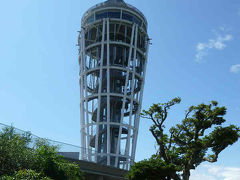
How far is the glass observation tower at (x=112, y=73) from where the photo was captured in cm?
5038

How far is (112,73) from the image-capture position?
177 ft

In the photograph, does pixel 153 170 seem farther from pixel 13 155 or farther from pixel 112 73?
pixel 112 73

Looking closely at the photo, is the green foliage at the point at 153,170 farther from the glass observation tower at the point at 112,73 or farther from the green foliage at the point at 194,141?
the glass observation tower at the point at 112,73

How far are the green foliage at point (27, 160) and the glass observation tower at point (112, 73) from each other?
2733 centimetres

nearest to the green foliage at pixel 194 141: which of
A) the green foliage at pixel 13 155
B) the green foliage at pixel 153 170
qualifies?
the green foliage at pixel 153 170

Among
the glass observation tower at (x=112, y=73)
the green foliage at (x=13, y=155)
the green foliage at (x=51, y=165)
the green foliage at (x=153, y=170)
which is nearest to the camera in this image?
the green foliage at (x=13, y=155)

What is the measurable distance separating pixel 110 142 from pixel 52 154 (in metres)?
31.6

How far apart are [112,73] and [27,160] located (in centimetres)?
3677

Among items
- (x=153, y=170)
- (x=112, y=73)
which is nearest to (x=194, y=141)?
(x=153, y=170)

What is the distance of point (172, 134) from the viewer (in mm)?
28875

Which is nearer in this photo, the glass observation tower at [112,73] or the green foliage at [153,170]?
the green foliage at [153,170]

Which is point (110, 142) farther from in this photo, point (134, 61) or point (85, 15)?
point (85, 15)

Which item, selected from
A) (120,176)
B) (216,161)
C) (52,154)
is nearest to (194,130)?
(216,161)

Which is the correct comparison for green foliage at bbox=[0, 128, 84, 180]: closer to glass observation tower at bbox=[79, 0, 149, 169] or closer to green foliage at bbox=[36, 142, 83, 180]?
green foliage at bbox=[36, 142, 83, 180]
